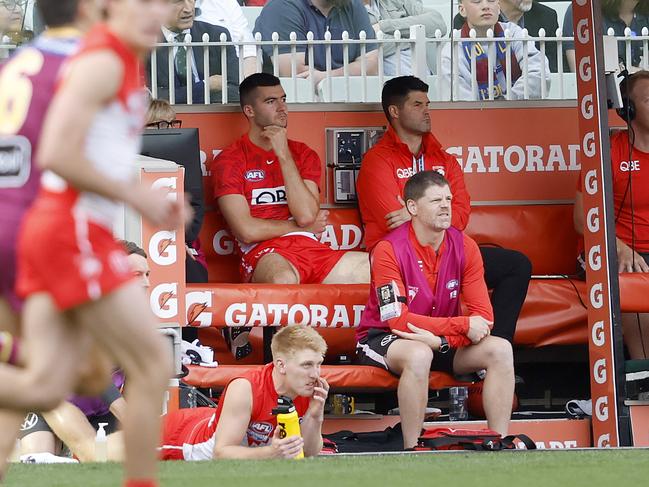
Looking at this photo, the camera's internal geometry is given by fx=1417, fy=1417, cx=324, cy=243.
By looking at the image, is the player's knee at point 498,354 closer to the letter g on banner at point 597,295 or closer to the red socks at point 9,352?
the letter g on banner at point 597,295

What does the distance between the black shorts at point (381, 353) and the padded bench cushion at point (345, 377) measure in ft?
0.12

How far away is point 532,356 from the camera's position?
8.76m

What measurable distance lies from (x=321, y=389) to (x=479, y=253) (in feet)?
5.51

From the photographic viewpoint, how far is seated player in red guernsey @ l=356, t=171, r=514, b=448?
736 centimetres

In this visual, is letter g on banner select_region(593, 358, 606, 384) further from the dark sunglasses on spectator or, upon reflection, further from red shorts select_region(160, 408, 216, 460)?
the dark sunglasses on spectator

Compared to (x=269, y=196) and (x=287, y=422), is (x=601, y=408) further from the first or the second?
(x=269, y=196)

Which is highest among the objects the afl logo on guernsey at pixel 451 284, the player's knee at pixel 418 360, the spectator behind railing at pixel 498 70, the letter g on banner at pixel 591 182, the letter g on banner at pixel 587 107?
the spectator behind railing at pixel 498 70

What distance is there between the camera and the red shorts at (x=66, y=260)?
3535 millimetres

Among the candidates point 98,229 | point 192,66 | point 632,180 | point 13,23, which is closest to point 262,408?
point 98,229

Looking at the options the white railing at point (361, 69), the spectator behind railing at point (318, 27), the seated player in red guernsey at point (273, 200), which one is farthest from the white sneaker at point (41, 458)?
the spectator behind railing at point (318, 27)

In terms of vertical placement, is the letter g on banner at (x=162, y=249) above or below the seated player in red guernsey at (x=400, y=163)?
below

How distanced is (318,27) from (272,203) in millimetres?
1798

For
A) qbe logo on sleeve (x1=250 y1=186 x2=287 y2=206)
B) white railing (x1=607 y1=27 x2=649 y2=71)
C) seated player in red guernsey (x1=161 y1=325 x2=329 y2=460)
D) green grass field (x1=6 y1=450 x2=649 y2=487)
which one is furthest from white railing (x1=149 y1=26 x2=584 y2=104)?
green grass field (x1=6 y1=450 x2=649 y2=487)

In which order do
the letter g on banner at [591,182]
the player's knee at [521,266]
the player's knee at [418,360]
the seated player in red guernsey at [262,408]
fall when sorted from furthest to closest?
the player's knee at [521,266]
the letter g on banner at [591,182]
the player's knee at [418,360]
the seated player in red guernsey at [262,408]
